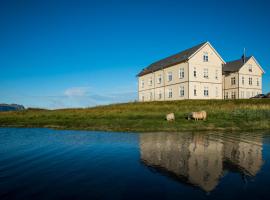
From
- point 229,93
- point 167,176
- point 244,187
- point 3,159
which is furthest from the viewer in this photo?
point 229,93

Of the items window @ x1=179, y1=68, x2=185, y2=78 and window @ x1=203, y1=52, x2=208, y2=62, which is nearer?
window @ x1=179, y1=68, x2=185, y2=78

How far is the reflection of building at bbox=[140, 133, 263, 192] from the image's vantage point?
844 centimetres

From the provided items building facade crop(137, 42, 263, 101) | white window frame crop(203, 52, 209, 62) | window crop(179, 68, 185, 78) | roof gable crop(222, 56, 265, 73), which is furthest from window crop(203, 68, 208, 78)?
roof gable crop(222, 56, 265, 73)

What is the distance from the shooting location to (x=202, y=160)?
423 inches

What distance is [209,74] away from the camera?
52.2 metres

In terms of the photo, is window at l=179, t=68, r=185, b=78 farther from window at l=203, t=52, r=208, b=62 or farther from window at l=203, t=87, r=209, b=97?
window at l=203, t=87, r=209, b=97

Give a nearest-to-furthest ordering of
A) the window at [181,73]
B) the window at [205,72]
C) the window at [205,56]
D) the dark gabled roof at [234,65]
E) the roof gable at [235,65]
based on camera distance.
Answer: the window at [181,73]
the window at [205,72]
the window at [205,56]
the roof gable at [235,65]
the dark gabled roof at [234,65]

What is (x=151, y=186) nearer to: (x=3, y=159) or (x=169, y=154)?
(x=169, y=154)

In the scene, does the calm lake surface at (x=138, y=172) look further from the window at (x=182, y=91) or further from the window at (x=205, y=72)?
the window at (x=205, y=72)

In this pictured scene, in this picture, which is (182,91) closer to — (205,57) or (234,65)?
(205,57)

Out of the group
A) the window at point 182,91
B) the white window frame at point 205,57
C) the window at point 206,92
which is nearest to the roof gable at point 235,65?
the white window frame at point 205,57

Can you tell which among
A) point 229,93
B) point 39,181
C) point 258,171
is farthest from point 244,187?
point 229,93

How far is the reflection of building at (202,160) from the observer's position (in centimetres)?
844

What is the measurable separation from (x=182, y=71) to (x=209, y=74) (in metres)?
5.87
